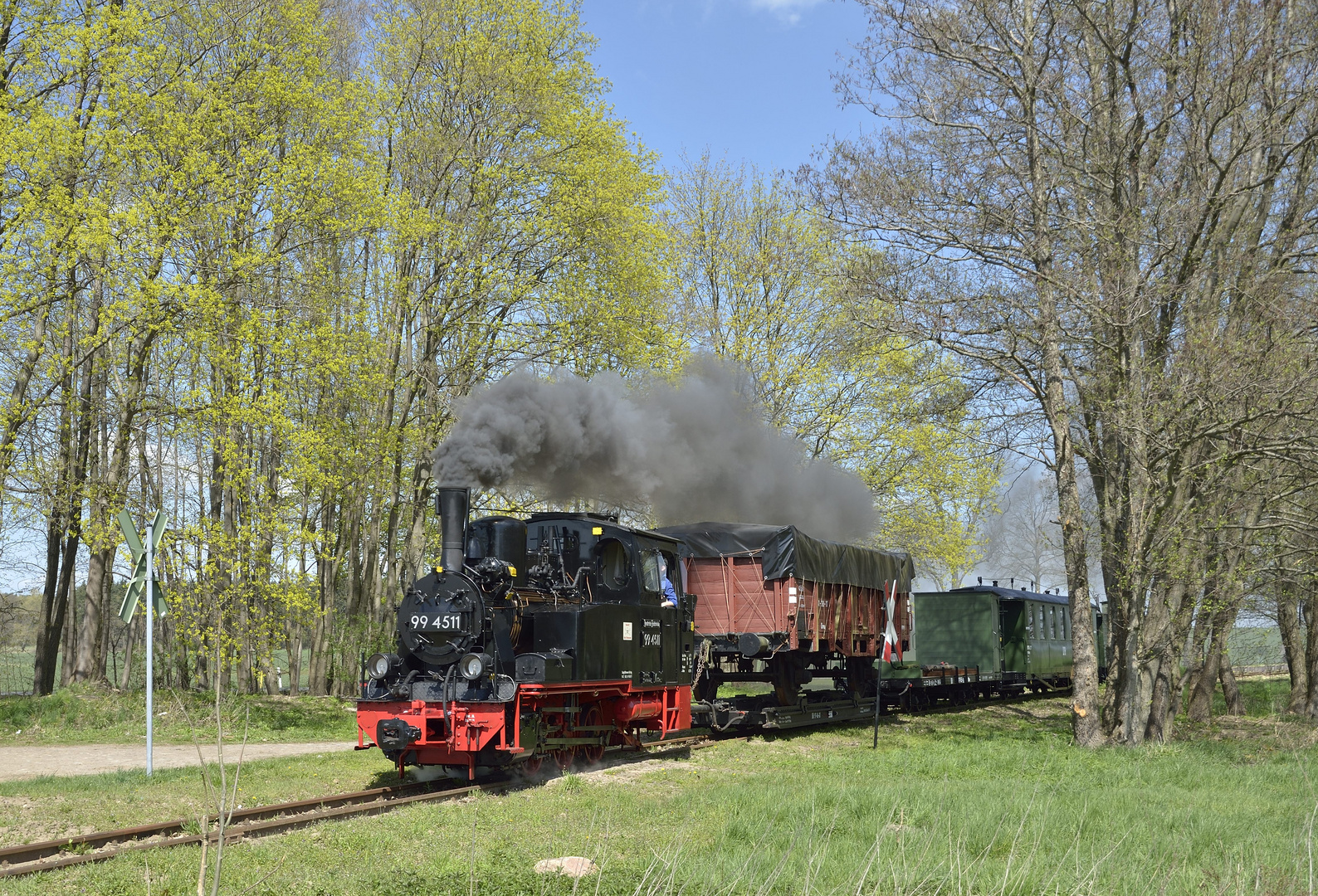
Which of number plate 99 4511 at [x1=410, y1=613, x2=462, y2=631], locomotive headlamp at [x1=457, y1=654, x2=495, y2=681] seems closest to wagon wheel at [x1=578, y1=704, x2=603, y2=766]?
locomotive headlamp at [x1=457, y1=654, x2=495, y2=681]

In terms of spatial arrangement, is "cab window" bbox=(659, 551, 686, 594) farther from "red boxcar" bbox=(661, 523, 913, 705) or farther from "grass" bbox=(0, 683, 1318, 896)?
"grass" bbox=(0, 683, 1318, 896)

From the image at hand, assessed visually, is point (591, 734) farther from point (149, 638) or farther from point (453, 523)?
point (149, 638)

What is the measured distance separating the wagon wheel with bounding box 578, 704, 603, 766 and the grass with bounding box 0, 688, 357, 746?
16.7 ft

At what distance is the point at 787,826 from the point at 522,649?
13.5ft

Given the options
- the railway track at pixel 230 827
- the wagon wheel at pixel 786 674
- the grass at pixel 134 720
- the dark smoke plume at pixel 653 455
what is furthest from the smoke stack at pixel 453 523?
the wagon wheel at pixel 786 674

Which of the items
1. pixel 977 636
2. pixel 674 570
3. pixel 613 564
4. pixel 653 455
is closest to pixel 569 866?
pixel 613 564

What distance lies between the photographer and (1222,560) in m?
16.2

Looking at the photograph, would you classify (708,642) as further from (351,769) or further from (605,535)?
(351,769)

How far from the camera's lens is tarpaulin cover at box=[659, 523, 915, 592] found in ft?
53.0

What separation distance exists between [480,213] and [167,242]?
7165 millimetres

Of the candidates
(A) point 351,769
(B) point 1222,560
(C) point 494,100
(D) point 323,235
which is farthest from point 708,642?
(C) point 494,100

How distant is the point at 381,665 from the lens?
1166 cm

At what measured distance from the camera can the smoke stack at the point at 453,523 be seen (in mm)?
11531

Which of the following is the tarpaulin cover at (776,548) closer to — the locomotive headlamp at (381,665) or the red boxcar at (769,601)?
the red boxcar at (769,601)
